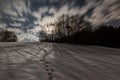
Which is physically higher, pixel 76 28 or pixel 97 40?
pixel 76 28

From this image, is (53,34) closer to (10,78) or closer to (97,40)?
(97,40)

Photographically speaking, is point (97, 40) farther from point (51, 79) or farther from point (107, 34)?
point (51, 79)

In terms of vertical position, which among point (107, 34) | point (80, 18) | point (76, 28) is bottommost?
point (107, 34)

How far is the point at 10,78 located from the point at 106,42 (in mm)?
17557

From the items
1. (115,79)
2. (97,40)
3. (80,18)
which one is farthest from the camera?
(80,18)

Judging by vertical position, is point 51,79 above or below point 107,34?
below

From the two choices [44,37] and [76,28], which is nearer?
[76,28]

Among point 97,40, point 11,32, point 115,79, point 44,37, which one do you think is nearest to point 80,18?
point 97,40

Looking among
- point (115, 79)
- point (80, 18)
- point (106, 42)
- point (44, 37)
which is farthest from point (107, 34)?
point (44, 37)

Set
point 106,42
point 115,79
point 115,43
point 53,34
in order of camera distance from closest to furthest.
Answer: point 115,79
point 115,43
point 106,42
point 53,34

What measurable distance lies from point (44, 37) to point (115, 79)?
6117 cm

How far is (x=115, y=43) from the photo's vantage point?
16234 mm

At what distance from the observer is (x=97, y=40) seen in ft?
64.2

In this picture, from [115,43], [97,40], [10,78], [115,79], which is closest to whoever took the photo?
[10,78]
